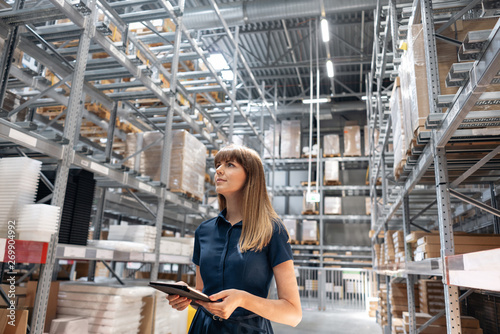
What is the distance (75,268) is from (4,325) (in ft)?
23.1

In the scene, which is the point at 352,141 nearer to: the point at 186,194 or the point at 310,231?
the point at 310,231

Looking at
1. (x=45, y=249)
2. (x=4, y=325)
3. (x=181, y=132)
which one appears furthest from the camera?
(x=181, y=132)

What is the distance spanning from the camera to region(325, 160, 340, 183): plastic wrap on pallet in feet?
50.5

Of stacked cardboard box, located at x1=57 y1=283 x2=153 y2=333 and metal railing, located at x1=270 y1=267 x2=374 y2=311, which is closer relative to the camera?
stacked cardboard box, located at x1=57 y1=283 x2=153 y2=333

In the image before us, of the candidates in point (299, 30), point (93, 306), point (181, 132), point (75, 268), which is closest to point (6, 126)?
point (93, 306)

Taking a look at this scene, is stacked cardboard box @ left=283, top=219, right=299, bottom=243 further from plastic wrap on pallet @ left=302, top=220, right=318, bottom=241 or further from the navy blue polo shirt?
the navy blue polo shirt

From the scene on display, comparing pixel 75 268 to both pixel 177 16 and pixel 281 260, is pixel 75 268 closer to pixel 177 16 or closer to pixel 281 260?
pixel 177 16

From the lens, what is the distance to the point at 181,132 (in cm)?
671

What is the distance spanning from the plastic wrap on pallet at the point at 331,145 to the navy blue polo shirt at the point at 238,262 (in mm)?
14544

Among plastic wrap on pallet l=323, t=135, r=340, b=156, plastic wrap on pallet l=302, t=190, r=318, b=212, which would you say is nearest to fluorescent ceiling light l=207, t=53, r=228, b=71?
plastic wrap on pallet l=323, t=135, r=340, b=156

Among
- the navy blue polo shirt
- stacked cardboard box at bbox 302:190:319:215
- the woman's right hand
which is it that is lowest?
the woman's right hand

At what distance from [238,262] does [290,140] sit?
1479 cm

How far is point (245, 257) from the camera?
60.8 inches

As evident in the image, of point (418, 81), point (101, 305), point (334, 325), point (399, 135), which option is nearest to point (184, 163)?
point (101, 305)
